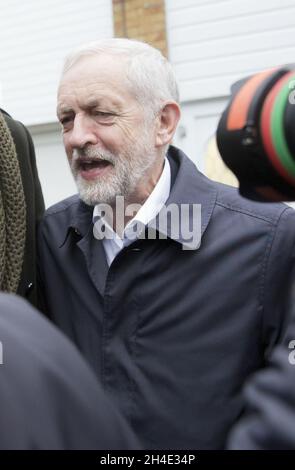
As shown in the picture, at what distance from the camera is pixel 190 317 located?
1891 mm

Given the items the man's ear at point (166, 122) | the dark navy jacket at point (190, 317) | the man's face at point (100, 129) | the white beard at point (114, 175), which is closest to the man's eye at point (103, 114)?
the man's face at point (100, 129)

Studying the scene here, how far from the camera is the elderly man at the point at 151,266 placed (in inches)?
73.0

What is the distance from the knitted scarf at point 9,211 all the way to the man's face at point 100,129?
0.23 metres

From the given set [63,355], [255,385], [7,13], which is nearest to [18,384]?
[63,355]

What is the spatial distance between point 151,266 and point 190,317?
0.60 ft

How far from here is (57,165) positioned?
A: 6668mm

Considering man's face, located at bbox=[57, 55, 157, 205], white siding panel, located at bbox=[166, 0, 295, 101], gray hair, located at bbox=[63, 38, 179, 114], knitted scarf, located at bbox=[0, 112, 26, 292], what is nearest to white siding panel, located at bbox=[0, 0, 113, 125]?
white siding panel, located at bbox=[166, 0, 295, 101]

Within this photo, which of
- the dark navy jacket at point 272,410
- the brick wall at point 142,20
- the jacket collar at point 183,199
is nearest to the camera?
the dark navy jacket at point 272,410

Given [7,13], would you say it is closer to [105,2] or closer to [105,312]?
[105,2]

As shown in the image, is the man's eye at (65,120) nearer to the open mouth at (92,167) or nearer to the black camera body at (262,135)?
the open mouth at (92,167)

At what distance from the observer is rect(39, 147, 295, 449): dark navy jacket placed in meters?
1.85

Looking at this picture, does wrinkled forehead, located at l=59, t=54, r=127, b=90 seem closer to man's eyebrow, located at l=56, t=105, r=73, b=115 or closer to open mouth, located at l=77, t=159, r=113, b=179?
man's eyebrow, located at l=56, t=105, r=73, b=115

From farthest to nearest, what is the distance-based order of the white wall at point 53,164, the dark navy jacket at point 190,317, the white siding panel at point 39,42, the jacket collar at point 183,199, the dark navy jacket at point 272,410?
the white wall at point 53,164, the white siding panel at point 39,42, the jacket collar at point 183,199, the dark navy jacket at point 190,317, the dark navy jacket at point 272,410

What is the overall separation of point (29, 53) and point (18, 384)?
5997 mm
